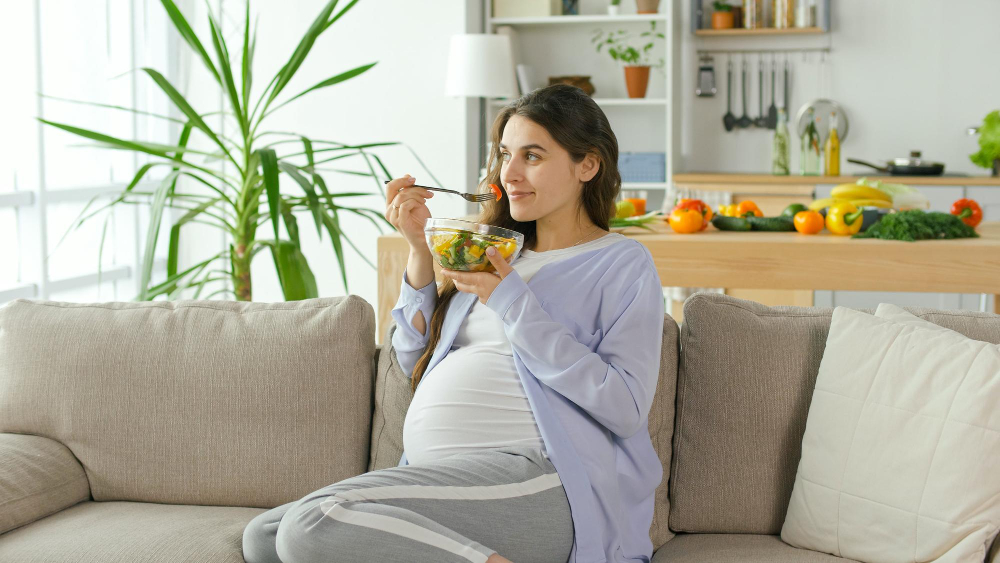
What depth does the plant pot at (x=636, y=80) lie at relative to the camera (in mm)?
5188

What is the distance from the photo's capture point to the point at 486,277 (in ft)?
5.40

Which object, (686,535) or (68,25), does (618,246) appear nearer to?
(686,535)

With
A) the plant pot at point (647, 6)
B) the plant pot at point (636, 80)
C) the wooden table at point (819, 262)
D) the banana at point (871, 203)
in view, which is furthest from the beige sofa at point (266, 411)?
the plant pot at point (647, 6)

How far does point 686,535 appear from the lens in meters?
1.86

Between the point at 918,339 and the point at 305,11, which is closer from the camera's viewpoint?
the point at 918,339

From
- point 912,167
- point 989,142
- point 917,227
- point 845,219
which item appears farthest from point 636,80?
point 917,227

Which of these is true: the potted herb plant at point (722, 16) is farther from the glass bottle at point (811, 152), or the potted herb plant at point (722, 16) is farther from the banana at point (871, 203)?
the banana at point (871, 203)

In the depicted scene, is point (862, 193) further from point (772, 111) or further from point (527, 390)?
point (772, 111)

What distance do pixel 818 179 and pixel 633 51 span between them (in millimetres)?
1236

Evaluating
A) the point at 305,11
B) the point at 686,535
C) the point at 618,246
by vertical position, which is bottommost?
the point at 686,535

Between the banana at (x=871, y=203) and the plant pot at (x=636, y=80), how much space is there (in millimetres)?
2347

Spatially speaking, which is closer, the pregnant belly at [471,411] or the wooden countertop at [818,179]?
A: the pregnant belly at [471,411]

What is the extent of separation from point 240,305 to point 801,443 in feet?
4.04

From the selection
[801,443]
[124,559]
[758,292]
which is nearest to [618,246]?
[801,443]
